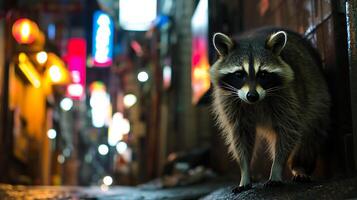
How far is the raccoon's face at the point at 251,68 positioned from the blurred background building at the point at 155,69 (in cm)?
68

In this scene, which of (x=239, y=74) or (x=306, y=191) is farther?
(x=239, y=74)

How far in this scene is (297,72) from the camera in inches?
225

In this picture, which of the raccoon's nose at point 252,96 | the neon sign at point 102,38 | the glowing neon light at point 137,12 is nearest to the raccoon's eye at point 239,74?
the raccoon's nose at point 252,96

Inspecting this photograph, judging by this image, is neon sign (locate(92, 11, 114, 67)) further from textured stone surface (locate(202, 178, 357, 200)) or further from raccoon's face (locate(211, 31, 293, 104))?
textured stone surface (locate(202, 178, 357, 200))

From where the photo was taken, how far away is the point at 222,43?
5.59 m

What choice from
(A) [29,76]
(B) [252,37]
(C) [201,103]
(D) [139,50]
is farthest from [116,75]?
(B) [252,37]

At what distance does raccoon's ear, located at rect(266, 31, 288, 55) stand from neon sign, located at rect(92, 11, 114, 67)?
18.2 m

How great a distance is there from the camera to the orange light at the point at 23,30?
16219 millimetres

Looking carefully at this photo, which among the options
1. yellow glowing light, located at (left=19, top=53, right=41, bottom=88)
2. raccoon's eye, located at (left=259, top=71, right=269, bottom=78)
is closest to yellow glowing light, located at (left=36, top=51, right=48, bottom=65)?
yellow glowing light, located at (left=19, top=53, right=41, bottom=88)

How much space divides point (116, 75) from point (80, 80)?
1915 centimetres

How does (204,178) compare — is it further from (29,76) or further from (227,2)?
(29,76)

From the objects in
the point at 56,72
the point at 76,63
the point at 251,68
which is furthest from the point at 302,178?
the point at 76,63

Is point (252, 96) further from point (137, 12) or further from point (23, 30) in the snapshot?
point (137, 12)

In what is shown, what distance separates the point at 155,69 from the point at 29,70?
5.25 meters
